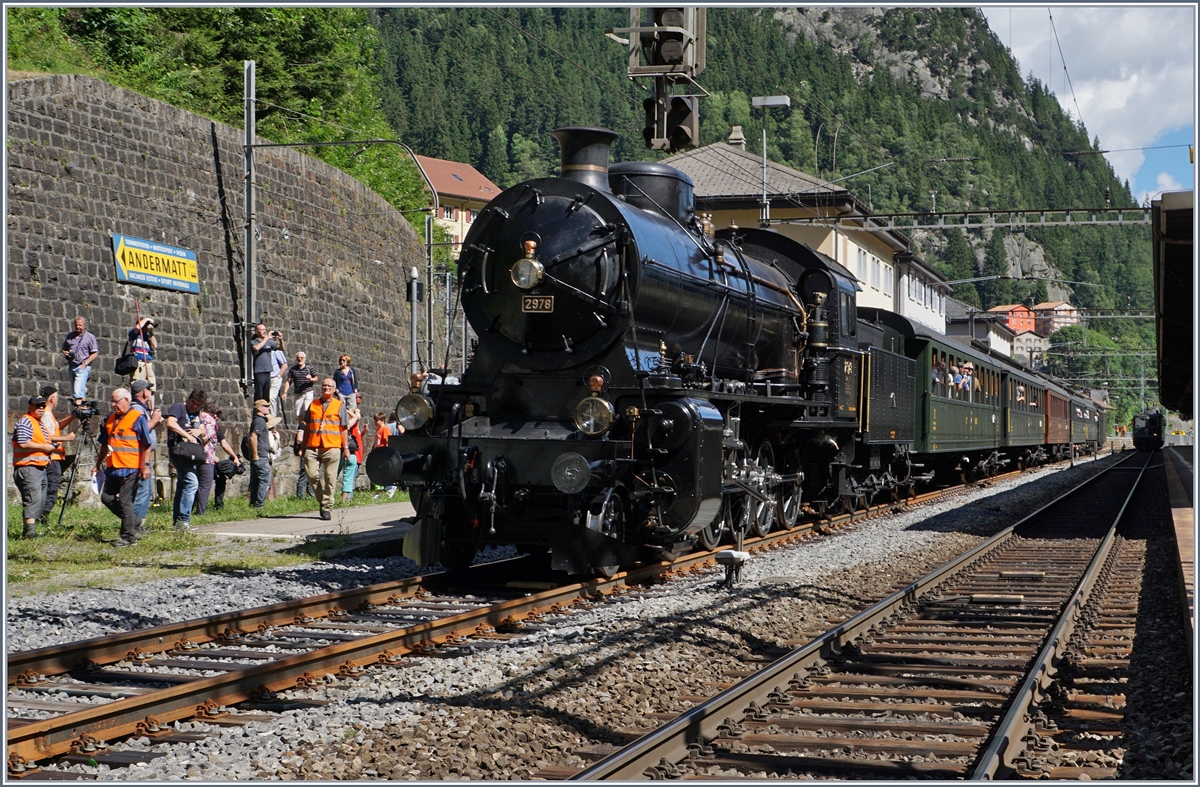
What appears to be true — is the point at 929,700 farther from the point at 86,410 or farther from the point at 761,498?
the point at 86,410

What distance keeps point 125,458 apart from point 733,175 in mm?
35932

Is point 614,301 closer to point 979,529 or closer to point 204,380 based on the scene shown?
point 979,529

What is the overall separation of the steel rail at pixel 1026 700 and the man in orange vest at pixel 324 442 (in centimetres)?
870

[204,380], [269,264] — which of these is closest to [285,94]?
[269,264]

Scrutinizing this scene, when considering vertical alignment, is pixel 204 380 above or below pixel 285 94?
below

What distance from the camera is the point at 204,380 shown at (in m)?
17.4

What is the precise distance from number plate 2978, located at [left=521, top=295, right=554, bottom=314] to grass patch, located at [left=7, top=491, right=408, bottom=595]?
130 inches

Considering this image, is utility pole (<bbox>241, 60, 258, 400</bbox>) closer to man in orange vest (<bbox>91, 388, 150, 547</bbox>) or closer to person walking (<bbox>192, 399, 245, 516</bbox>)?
person walking (<bbox>192, 399, 245, 516</bbox>)

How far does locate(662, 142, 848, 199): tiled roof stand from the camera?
42062mm

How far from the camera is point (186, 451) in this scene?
39.5 ft

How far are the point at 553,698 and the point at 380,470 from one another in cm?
389

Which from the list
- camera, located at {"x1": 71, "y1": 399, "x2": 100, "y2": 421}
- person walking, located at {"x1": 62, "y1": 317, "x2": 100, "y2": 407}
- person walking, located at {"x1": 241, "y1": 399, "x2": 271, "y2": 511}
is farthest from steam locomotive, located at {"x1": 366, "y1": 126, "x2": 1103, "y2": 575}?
person walking, located at {"x1": 62, "y1": 317, "x2": 100, "y2": 407}

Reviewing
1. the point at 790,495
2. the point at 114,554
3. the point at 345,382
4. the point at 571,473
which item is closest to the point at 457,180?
the point at 345,382

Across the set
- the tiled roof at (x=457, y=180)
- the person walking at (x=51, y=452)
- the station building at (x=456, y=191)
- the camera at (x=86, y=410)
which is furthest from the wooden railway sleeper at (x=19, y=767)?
the tiled roof at (x=457, y=180)
